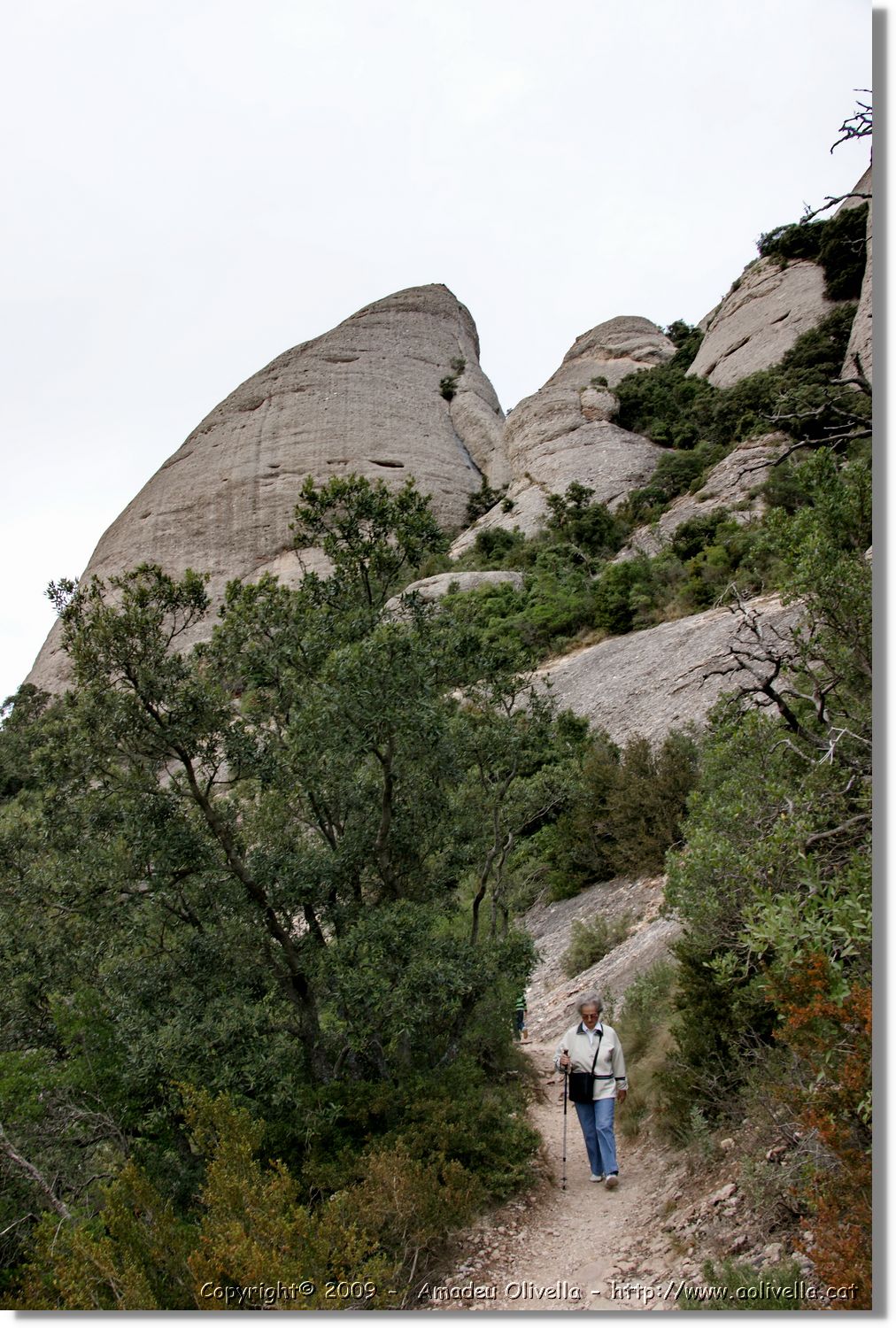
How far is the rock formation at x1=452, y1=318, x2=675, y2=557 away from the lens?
30.9m

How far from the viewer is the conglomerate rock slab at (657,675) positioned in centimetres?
1476

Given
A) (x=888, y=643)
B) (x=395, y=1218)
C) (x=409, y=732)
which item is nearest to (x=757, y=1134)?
(x=395, y=1218)

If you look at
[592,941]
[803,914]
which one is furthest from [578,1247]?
[592,941]

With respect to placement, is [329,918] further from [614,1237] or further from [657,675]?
[657,675]

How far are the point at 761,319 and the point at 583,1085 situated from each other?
103 feet

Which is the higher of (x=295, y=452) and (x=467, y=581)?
(x=295, y=452)

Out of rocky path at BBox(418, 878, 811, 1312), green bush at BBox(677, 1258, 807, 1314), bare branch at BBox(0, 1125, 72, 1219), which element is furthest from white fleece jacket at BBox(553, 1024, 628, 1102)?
bare branch at BBox(0, 1125, 72, 1219)

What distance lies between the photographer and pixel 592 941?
10.7 metres

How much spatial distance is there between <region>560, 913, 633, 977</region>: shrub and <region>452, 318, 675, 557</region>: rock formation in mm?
20064

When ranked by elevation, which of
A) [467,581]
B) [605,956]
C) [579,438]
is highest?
[579,438]

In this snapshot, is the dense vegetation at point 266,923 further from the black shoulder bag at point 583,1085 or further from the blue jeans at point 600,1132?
the black shoulder bag at point 583,1085

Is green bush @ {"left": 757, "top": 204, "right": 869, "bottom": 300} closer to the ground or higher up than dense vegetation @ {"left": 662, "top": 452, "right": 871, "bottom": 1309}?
higher up

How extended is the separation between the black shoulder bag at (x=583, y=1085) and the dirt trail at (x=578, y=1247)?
0.60 metres

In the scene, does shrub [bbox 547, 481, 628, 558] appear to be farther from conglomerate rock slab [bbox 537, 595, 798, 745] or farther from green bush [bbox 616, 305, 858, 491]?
conglomerate rock slab [bbox 537, 595, 798, 745]
